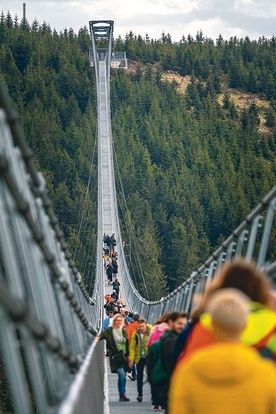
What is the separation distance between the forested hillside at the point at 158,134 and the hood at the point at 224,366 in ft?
280

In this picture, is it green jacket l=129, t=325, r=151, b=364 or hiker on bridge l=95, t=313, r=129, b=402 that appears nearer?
green jacket l=129, t=325, r=151, b=364

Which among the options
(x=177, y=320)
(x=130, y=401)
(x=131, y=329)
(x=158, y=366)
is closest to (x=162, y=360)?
(x=158, y=366)

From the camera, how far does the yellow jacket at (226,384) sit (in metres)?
4.80

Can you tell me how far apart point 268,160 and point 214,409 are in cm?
14248

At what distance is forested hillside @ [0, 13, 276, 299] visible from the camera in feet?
351

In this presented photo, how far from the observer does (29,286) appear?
274 inches

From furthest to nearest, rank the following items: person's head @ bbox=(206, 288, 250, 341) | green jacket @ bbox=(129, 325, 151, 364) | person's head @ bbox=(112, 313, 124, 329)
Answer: person's head @ bbox=(112, 313, 124, 329) < green jacket @ bbox=(129, 325, 151, 364) < person's head @ bbox=(206, 288, 250, 341)

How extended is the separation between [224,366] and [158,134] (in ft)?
466

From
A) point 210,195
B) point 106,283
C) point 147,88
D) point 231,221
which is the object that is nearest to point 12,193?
point 106,283

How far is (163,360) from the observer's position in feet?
33.7

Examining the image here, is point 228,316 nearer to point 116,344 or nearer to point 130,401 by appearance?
point 130,401

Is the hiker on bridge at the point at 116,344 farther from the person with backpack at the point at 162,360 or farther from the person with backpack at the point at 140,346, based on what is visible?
the person with backpack at the point at 162,360

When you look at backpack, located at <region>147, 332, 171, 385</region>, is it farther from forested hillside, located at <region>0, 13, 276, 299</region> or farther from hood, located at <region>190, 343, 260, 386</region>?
forested hillside, located at <region>0, 13, 276, 299</region>

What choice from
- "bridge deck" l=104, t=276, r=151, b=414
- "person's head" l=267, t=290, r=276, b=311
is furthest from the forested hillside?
"person's head" l=267, t=290, r=276, b=311
